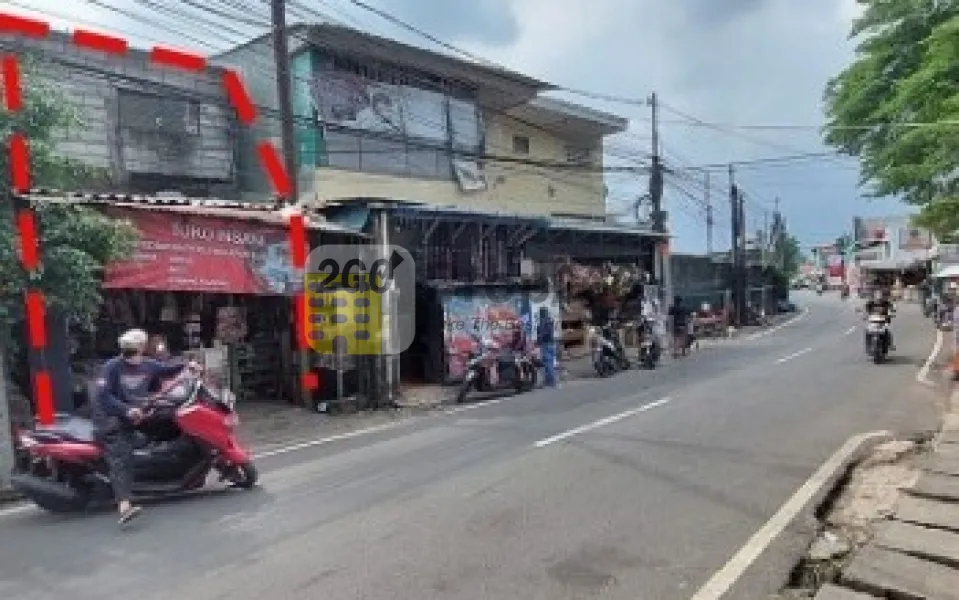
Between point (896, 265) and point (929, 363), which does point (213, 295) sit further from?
point (896, 265)

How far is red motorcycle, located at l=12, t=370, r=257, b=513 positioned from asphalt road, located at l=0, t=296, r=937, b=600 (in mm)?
239

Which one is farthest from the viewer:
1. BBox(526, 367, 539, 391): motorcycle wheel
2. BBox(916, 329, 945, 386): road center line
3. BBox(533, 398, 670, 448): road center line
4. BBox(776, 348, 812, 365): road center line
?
BBox(776, 348, 812, 365): road center line

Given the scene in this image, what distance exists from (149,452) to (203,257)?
645cm

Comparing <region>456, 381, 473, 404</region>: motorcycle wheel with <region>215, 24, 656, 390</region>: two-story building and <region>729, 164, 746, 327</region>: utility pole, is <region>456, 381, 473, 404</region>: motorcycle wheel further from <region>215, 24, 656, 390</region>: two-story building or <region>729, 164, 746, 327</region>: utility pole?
<region>729, 164, 746, 327</region>: utility pole

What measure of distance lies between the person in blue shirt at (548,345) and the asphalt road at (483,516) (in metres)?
6.86

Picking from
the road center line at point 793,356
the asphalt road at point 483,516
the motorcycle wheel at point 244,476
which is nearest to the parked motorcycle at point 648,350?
the road center line at point 793,356

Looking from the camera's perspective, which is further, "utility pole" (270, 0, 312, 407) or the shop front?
"utility pole" (270, 0, 312, 407)

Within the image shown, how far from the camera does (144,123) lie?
57.7 feet

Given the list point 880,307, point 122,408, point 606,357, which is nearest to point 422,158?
point 606,357

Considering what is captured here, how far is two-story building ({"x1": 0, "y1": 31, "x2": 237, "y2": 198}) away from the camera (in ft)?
53.8

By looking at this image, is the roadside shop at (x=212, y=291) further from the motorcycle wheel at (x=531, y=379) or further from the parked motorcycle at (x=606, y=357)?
the parked motorcycle at (x=606, y=357)

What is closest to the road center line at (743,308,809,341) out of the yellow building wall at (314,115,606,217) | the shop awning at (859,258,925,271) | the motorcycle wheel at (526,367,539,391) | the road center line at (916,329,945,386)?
the road center line at (916,329,945,386)

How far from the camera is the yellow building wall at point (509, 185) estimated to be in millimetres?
19891

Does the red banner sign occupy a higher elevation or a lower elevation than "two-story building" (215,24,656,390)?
lower
